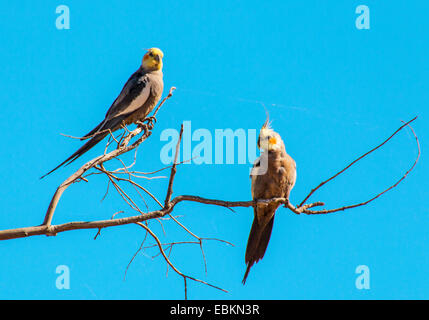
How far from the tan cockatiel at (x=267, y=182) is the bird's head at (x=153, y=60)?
1869mm

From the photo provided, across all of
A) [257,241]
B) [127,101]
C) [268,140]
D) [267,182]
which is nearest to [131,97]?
[127,101]

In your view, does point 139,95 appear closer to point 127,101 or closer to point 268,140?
point 127,101

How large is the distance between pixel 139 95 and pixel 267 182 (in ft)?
6.03

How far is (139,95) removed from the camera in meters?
5.86

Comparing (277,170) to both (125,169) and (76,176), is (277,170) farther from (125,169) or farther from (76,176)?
(76,176)

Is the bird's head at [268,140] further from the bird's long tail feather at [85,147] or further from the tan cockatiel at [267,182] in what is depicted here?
the bird's long tail feather at [85,147]

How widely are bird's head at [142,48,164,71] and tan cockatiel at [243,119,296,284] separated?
1869 millimetres

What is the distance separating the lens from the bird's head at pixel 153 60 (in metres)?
6.25

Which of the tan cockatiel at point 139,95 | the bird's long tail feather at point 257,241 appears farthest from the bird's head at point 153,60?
the bird's long tail feather at point 257,241

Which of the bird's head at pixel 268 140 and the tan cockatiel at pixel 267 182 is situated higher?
the bird's head at pixel 268 140

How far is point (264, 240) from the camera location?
5.04 metres

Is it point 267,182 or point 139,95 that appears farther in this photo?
point 139,95

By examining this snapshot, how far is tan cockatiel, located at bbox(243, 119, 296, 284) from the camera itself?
4.85m
